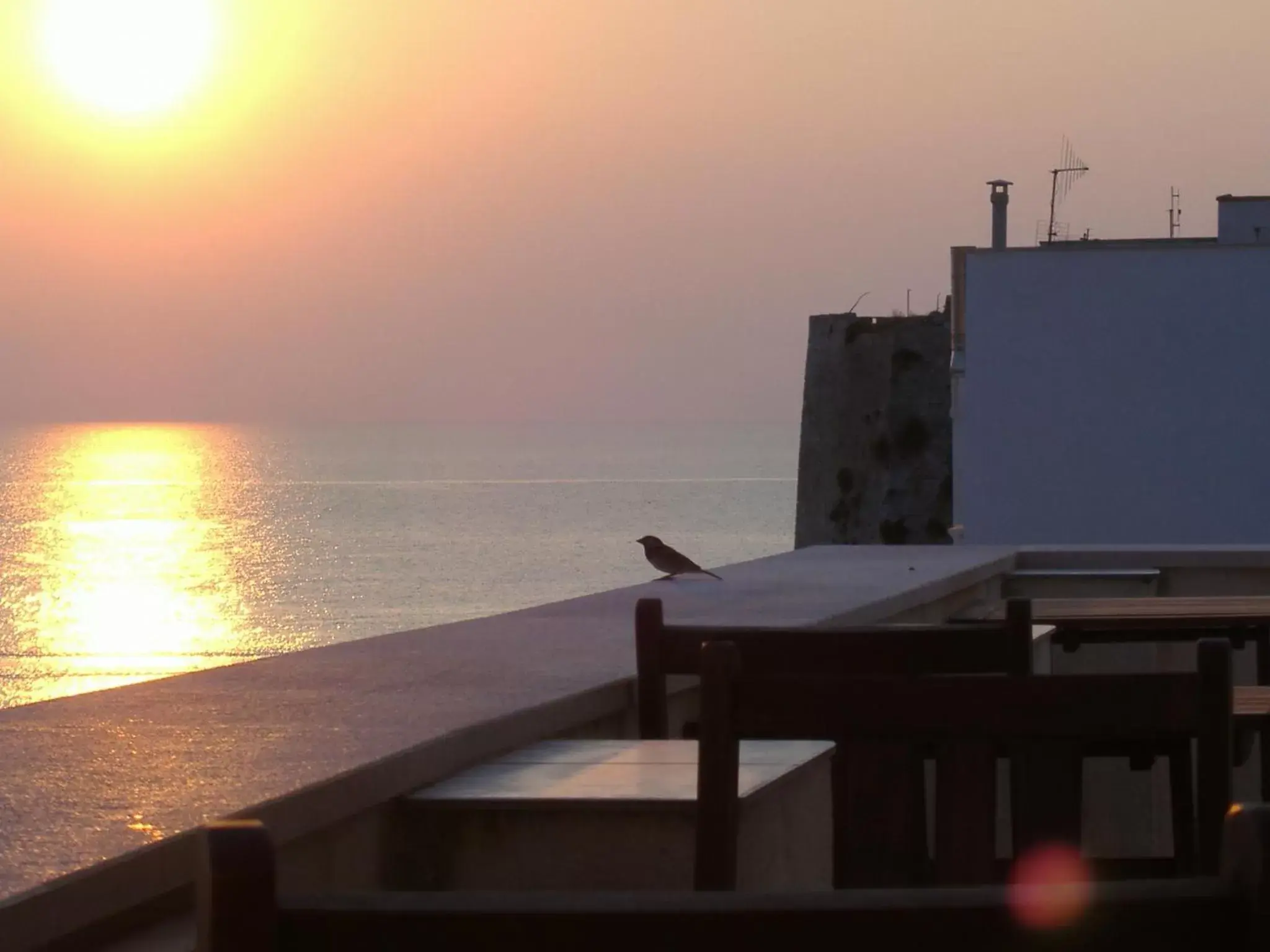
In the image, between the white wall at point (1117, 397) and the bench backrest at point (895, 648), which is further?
the white wall at point (1117, 397)

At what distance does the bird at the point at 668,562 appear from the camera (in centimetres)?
916

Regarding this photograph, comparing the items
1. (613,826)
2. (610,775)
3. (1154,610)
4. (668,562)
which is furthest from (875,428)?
(613,826)

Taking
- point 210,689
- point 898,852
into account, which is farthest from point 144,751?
point 898,852

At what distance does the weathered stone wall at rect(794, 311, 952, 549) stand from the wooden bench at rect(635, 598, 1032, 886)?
4606 cm

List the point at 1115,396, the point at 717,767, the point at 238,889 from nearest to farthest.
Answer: the point at 238,889 < the point at 717,767 < the point at 1115,396

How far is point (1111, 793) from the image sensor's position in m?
8.02

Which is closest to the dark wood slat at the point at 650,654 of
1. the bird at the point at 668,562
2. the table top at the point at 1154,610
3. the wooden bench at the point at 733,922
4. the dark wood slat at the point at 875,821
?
the dark wood slat at the point at 875,821

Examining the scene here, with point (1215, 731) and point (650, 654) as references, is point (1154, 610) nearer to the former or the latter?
point (650, 654)

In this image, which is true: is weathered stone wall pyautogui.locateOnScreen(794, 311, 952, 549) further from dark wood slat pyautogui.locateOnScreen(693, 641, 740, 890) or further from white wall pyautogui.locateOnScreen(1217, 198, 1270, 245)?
dark wood slat pyautogui.locateOnScreen(693, 641, 740, 890)

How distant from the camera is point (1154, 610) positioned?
6859 mm

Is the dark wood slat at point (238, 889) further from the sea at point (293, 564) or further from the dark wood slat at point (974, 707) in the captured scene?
the sea at point (293, 564)

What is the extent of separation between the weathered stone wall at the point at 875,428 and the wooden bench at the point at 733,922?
48.3m

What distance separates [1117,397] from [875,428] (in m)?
18.4

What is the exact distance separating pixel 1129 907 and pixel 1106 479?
3074 cm
